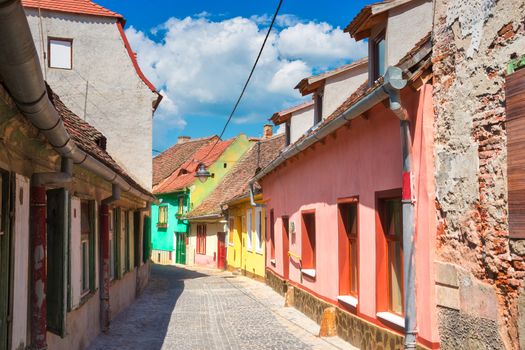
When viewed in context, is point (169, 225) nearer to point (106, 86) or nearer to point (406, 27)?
point (106, 86)

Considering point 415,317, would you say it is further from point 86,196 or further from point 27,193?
point 86,196

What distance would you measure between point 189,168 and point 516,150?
36587 mm

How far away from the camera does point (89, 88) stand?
18.5m

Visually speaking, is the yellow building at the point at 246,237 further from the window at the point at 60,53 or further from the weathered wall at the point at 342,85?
the weathered wall at the point at 342,85

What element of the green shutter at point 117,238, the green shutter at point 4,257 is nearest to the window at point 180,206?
the green shutter at point 117,238

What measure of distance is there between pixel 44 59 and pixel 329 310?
1033cm

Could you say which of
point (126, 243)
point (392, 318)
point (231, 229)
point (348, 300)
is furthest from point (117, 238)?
point (231, 229)

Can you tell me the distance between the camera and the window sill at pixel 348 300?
9.81 m

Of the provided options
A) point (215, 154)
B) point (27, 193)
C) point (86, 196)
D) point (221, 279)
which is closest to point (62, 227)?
point (27, 193)

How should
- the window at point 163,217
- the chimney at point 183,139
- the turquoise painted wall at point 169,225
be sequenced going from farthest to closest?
the chimney at point 183,139
the window at point 163,217
the turquoise painted wall at point 169,225

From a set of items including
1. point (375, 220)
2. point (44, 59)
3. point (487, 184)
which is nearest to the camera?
point (487, 184)

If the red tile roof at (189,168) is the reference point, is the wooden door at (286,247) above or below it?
below

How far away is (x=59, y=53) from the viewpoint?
58.7 feet

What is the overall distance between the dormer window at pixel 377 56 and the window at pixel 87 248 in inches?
197
